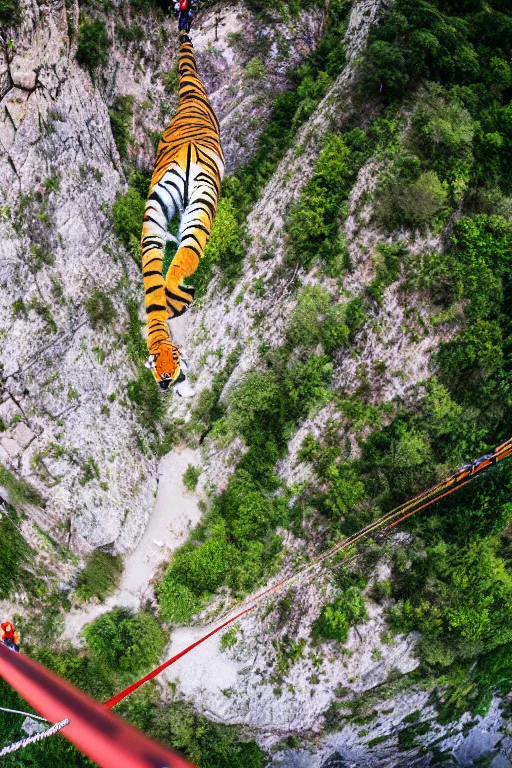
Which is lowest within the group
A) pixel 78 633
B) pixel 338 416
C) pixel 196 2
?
pixel 78 633

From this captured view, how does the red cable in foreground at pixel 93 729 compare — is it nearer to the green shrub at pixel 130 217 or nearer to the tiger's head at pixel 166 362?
the tiger's head at pixel 166 362

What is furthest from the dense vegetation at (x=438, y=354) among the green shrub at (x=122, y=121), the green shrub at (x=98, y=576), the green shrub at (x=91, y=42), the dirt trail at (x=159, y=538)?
the green shrub at (x=91, y=42)

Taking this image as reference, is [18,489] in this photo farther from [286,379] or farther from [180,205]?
[180,205]

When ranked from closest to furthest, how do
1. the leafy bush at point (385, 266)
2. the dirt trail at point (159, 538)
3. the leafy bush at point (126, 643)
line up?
the leafy bush at point (385, 266)
the leafy bush at point (126, 643)
the dirt trail at point (159, 538)

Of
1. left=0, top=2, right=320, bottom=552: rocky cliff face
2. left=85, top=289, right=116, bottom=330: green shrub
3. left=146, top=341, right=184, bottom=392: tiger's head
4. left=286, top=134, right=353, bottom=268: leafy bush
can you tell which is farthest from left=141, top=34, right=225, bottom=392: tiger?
left=286, top=134, right=353, bottom=268: leafy bush

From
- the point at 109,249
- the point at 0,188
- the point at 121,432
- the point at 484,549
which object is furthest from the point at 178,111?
the point at 484,549

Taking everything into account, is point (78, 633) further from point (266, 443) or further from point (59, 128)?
point (59, 128)
